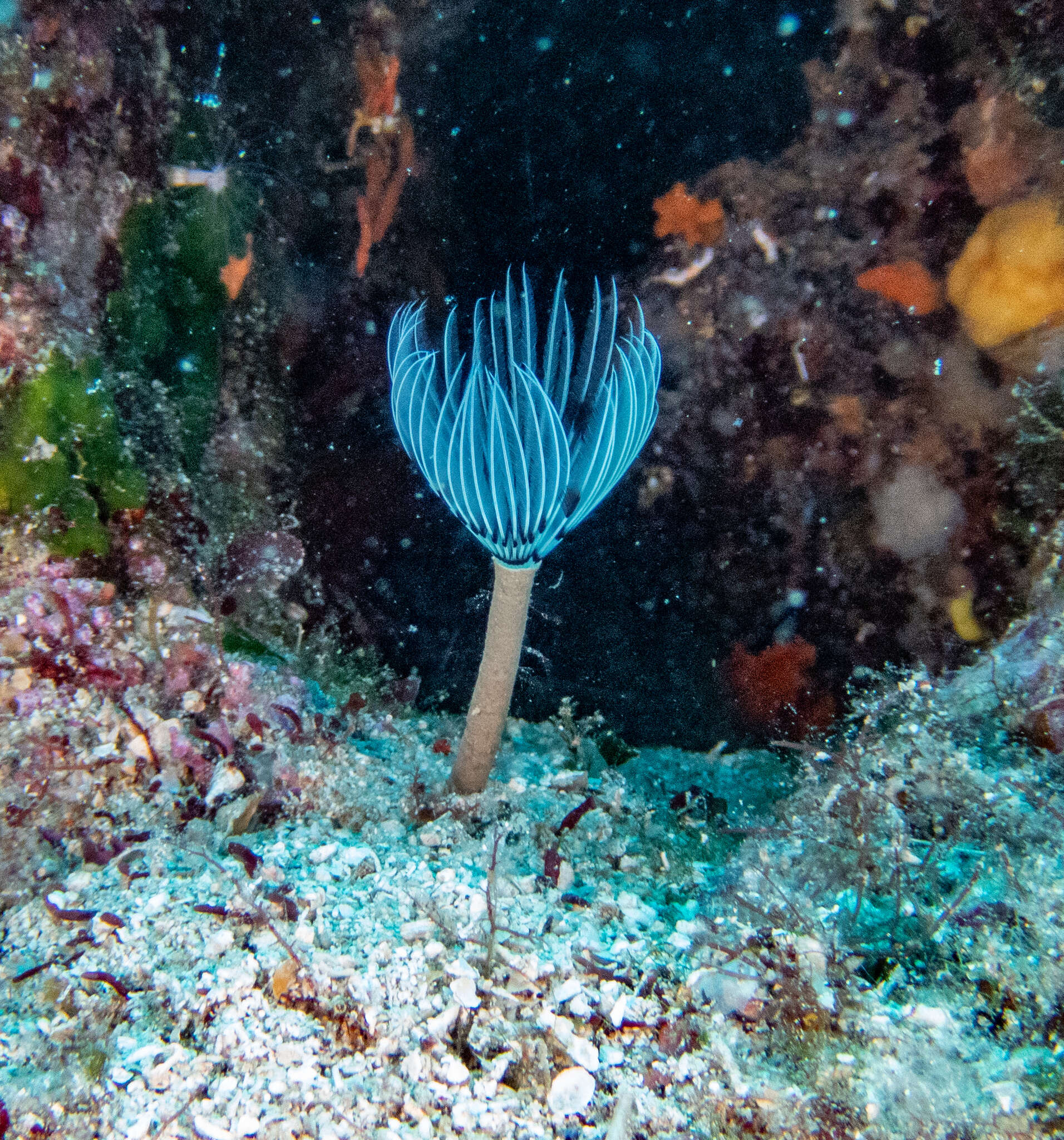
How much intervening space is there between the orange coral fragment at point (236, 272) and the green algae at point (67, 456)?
771 millimetres

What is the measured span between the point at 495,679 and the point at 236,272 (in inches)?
100

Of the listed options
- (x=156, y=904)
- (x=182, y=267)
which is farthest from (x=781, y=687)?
(x=182, y=267)

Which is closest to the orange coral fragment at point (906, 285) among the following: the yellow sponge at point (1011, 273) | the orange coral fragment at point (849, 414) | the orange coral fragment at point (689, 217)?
the yellow sponge at point (1011, 273)

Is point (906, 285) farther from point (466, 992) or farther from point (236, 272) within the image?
→ point (466, 992)

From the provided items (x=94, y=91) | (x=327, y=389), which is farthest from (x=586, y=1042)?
(x=94, y=91)

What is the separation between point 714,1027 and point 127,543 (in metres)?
3.46

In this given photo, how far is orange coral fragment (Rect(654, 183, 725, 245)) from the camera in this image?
11.3 feet

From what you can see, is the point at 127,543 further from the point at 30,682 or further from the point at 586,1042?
the point at 586,1042

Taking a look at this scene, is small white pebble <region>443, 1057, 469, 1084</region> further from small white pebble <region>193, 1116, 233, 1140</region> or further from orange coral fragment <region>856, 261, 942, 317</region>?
orange coral fragment <region>856, 261, 942, 317</region>

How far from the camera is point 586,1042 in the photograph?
2.21 m

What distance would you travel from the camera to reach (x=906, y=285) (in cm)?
337

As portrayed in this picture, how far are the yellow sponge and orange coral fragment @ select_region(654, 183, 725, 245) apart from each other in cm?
112

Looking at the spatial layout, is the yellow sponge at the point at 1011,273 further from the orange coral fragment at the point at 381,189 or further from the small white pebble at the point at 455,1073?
the small white pebble at the point at 455,1073

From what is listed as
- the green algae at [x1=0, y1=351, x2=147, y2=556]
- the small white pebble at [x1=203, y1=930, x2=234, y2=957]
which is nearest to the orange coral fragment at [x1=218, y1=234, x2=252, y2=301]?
the green algae at [x1=0, y1=351, x2=147, y2=556]
